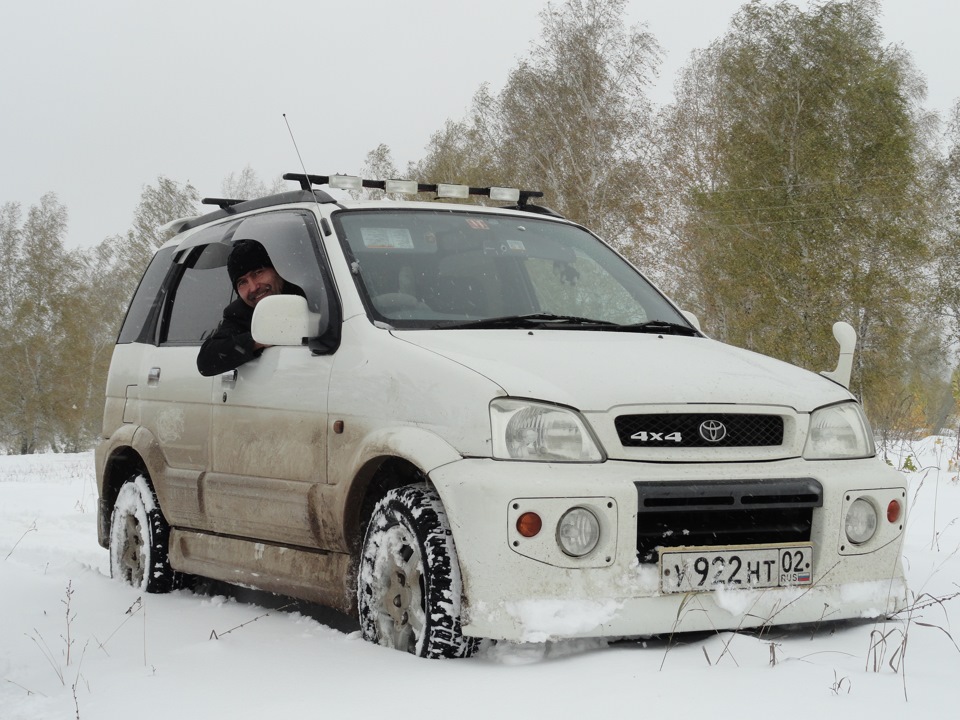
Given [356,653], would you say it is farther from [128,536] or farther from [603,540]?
[128,536]

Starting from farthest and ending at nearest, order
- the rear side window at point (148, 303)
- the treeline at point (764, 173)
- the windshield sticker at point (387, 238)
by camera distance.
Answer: the treeline at point (764, 173) < the rear side window at point (148, 303) < the windshield sticker at point (387, 238)

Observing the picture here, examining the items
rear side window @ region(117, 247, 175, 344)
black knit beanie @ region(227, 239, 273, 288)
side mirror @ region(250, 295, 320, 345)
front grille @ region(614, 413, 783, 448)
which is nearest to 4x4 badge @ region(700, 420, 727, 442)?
front grille @ region(614, 413, 783, 448)

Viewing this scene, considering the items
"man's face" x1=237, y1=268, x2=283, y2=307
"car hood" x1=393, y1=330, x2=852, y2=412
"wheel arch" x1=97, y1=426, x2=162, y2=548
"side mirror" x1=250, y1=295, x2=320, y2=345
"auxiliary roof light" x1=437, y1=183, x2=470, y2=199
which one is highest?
"auxiliary roof light" x1=437, y1=183, x2=470, y2=199

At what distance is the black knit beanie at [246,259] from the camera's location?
5520 mm

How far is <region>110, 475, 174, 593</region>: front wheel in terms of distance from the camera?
6.09m

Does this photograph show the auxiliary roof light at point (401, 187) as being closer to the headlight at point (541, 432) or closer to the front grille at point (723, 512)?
the headlight at point (541, 432)

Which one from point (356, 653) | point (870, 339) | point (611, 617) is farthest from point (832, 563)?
point (870, 339)

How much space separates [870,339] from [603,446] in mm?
36965

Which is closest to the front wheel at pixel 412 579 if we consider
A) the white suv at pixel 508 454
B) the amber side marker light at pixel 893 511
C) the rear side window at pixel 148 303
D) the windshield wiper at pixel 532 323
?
the white suv at pixel 508 454

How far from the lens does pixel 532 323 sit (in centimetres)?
463

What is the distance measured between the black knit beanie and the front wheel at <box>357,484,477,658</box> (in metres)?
1.74

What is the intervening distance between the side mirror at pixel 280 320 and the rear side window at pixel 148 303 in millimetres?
2079

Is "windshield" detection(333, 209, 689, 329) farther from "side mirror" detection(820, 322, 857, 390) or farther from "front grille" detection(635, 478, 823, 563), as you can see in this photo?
"front grille" detection(635, 478, 823, 563)

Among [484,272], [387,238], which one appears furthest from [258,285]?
[484,272]
